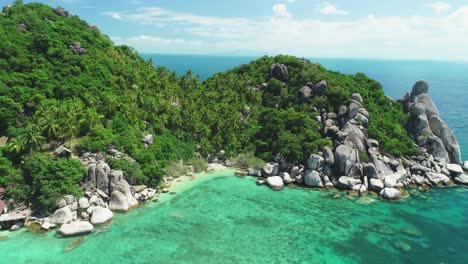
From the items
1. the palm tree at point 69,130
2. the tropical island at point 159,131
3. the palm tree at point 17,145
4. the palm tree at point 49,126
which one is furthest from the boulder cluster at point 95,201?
the palm tree at point 17,145

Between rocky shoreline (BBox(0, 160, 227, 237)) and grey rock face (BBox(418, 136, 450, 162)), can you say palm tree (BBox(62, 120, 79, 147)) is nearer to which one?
rocky shoreline (BBox(0, 160, 227, 237))

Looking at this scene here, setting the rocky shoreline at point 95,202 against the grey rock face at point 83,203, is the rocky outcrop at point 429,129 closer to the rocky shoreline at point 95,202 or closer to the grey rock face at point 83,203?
the rocky shoreline at point 95,202

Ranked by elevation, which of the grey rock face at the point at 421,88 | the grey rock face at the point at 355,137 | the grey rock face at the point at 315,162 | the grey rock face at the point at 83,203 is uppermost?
the grey rock face at the point at 421,88

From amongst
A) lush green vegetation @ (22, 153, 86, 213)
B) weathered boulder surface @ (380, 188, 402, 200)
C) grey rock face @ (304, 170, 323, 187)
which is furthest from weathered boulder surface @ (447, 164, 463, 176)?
lush green vegetation @ (22, 153, 86, 213)

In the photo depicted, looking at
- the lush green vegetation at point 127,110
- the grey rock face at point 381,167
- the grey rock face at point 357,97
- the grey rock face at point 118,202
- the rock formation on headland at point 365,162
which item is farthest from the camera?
the grey rock face at point 357,97

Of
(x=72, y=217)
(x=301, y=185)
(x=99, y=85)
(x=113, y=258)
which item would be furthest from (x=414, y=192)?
(x=99, y=85)

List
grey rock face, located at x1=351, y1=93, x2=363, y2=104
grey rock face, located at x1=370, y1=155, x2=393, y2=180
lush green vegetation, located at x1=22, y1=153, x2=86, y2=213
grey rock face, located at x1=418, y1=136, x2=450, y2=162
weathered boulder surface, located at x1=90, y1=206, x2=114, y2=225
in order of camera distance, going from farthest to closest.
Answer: grey rock face, located at x1=351, y1=93, x2=363, y2=104
grey rock face, located at x1=418, y1=136, x2=450, y2=162
grey rock face, located at x1=370, y1=155, x2=393, y2=180
lush green vegetation, located at x1=22, y1=153, x2=86, y2=213
weathered boulder surface, located at x1=90, y1=206, x2=114, y2=225

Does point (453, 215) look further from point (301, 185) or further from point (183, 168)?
point (183, 168)
